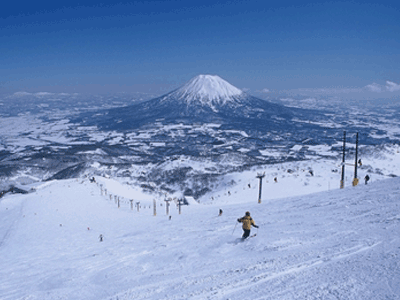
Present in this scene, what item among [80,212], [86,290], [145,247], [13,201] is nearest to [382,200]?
[145,247]

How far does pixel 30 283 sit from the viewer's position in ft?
28.6

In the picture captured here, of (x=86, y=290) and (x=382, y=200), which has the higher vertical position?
(x=382, y=200)

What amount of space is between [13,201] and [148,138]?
136310 mm

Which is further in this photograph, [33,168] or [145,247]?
[33,168]

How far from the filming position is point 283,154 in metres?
126


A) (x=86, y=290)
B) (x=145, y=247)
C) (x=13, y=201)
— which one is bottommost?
(x=13, y=201)

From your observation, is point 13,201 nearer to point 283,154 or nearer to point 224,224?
point 224,224

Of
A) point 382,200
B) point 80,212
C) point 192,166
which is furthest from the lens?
point 192,166

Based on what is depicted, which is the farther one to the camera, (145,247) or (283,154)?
(283,154)

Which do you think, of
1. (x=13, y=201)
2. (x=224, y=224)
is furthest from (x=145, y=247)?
(x=13, y=201)

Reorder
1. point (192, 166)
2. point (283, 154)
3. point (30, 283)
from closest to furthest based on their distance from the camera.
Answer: point (30, 283) < point (192, 166) < point (283, 154)

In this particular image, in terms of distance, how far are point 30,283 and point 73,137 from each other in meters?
190

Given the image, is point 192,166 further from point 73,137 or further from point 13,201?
point 73,137

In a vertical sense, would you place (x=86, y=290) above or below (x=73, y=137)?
above
